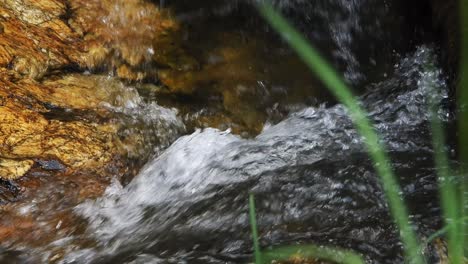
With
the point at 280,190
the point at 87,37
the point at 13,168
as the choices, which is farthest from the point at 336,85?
the point at 87,37

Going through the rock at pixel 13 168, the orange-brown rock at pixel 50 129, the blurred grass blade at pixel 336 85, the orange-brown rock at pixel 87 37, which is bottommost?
the blurred grass blade at pixel 336 85

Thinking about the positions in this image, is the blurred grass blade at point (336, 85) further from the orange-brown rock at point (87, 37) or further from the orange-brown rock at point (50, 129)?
the orange-brown rock at point (87, 37)

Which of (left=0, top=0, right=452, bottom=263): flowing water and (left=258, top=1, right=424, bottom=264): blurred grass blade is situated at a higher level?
(left=0, top=0, right=452, bottom=263): flowing water

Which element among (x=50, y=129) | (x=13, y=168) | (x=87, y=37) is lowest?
(x=13, y=168)

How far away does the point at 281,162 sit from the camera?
2893 millimetres

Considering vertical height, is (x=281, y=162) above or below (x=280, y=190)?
above

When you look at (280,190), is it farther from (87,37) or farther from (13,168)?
(87,37)

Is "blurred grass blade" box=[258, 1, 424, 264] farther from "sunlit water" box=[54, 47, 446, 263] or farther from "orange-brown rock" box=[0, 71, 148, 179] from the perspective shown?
"orange-brown rock" box=[0, 71, 148, 179]

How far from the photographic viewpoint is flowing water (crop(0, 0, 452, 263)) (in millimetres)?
2145

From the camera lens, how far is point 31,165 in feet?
9.74

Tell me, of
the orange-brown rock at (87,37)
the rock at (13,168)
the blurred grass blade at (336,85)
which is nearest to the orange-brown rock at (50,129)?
the rock at (13,168)

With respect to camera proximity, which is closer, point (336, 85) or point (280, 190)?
point (336, 85)

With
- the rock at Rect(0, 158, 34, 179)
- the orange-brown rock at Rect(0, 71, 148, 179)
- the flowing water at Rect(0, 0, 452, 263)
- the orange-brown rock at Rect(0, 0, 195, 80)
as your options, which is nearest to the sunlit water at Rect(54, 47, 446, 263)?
the flowing water at Rect(0, 0, 452, 263)

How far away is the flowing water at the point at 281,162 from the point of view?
84.4 inches
